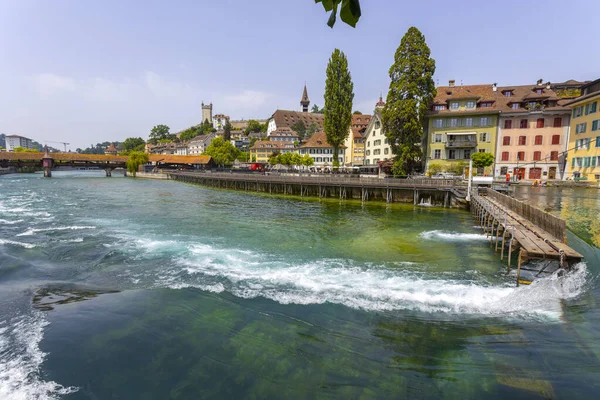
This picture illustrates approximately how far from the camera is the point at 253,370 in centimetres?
679

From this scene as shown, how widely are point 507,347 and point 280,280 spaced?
694cm

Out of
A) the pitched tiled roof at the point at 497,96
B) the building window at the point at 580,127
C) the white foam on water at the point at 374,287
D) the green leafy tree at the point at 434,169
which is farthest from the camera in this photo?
the green leafy tree at the point at 434,169

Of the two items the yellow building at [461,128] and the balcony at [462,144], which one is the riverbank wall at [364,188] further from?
the balcony at [462,144]

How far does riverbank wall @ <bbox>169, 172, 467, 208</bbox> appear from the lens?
113ft

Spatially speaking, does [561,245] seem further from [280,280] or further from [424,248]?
[280,280]

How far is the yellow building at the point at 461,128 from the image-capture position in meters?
48.0

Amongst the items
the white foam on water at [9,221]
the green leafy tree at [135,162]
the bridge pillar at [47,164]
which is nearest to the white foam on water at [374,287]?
the white foam on water at [9,221]

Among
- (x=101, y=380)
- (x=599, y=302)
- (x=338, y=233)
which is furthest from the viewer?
(x=338, y=233)

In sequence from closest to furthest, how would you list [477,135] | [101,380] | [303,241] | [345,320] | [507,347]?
[101,380]
[507,347]
[345,320]
[303,241]
[477,135]

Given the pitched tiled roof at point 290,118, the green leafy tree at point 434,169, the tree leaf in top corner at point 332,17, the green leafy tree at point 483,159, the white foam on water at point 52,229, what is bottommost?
the white foam on water at point 52,229

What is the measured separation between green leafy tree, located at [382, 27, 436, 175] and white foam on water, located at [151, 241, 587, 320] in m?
32.8

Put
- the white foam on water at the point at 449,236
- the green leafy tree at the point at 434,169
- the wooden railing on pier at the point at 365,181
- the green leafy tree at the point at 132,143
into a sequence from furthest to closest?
1. the green leafy tree at the point at 132,143
2. the green leafy tree at the point at 434,169
3. the wooden railing on pier at the point at 365,181
4. the white foam on water at the point at 449,236

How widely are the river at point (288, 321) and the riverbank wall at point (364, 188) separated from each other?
1711cm

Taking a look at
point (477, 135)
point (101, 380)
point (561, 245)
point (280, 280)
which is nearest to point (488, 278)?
point (561, 245)
